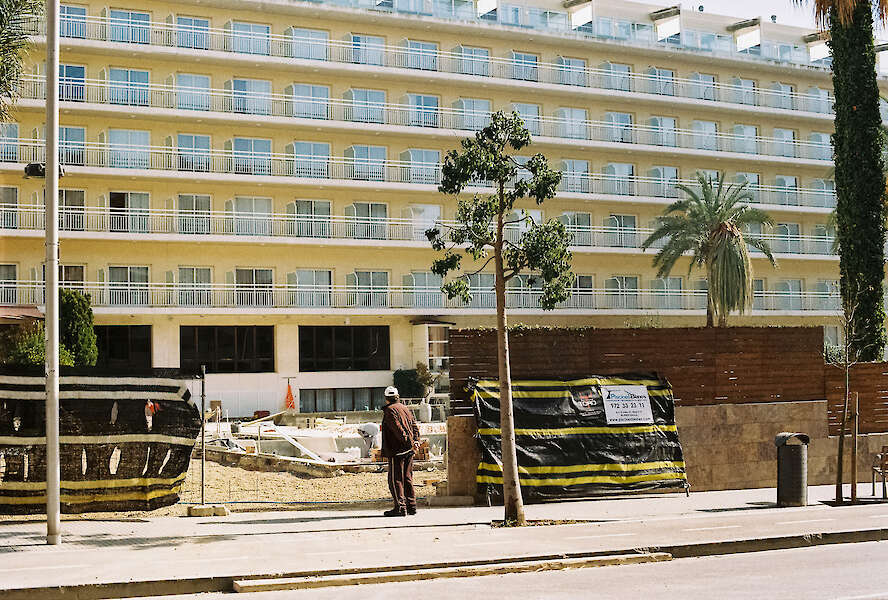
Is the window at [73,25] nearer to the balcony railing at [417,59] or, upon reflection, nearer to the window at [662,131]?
the balcony railing at [417,59]

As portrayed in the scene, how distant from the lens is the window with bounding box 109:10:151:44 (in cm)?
4747

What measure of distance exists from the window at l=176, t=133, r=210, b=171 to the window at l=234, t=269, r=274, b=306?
530 cm

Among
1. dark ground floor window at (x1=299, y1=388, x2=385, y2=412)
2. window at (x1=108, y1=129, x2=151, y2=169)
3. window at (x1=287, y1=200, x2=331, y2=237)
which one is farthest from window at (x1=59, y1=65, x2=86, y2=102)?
dark ground floor window at (x1=299, y1=388, x2=385, y2=412)

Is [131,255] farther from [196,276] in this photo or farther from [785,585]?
[785,585]

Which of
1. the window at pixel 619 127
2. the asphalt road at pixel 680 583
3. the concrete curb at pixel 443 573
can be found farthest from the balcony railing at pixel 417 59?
the asphalt road at pixel 680 583

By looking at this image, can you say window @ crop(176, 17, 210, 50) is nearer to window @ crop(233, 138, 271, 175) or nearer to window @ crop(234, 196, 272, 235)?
window @ crop(233, 138, 271, 175)

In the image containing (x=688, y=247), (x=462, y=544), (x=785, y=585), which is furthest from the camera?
(x=688, y=247)

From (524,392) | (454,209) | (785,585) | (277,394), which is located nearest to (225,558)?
(785,585)

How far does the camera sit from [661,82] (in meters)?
58.8

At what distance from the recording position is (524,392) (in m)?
17.7

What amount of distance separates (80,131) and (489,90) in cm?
2073

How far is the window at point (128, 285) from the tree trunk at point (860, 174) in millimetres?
30922

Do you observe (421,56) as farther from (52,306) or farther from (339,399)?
(52,306)

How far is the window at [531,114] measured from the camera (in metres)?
55.3
